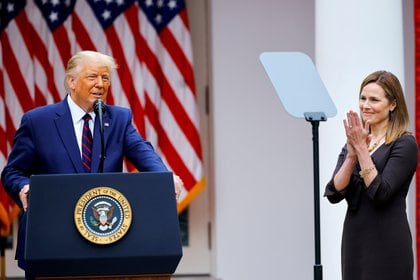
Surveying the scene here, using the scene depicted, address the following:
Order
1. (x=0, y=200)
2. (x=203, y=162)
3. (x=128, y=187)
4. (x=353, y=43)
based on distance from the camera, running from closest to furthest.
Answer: (x=128, y=187)
(x=353, y=43)
(x=0, y=200)
(x=203, y=162)

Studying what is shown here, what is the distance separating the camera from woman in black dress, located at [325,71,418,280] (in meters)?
4.50

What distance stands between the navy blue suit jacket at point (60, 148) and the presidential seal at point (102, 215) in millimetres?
663

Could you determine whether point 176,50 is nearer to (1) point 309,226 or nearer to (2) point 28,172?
(1) point 309,226

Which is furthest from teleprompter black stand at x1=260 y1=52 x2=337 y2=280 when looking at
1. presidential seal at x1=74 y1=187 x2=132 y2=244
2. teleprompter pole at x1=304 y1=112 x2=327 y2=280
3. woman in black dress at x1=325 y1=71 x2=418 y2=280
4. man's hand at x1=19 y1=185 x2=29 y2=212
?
man's hand at x1=19 y1=185 x2=29 y2=212

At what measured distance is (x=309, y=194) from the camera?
26.8 feet

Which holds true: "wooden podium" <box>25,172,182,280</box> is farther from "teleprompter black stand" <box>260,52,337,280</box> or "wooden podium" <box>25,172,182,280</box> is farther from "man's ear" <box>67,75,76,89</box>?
"teleprompter black stand" <box>260,52,337,280</box>

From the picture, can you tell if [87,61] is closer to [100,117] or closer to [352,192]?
[100,117]

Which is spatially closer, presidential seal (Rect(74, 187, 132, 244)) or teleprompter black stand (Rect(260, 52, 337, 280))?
presidential seal (Rect(74, 187, 132, 244))

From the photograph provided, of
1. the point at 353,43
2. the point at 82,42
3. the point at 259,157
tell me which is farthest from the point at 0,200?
the point at 353,43

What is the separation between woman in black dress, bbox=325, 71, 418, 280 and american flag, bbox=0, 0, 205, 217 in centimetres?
341

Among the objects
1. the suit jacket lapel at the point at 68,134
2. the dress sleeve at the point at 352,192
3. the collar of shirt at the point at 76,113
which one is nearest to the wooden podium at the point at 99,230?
the suit jacket lapel at the point at 68,134

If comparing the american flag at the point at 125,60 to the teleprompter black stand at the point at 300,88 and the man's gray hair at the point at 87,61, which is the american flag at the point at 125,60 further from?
the man's gray hair at the point at 87,61

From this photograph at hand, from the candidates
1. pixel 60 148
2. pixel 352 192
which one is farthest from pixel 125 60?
pixel 352 192

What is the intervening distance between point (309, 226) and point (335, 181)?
142 inches
